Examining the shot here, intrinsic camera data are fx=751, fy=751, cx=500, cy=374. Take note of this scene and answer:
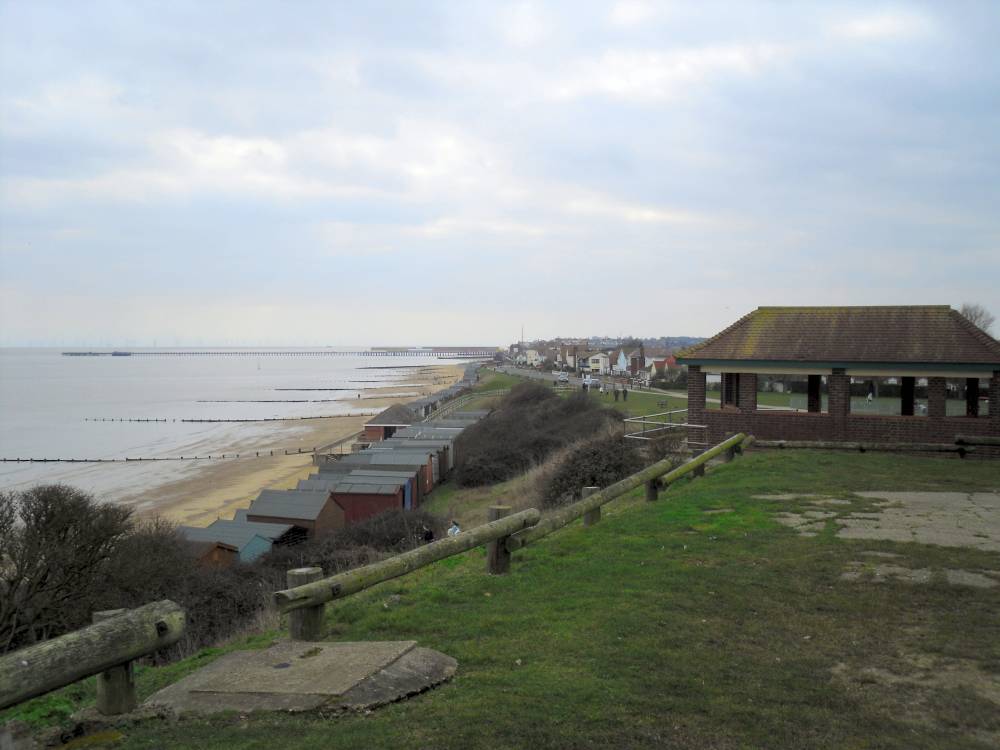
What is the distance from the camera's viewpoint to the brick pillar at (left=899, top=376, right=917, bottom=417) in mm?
20203

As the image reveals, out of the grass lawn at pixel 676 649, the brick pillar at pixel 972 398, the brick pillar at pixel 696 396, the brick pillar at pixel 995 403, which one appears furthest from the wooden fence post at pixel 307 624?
the brick pillar at pixel 972 398

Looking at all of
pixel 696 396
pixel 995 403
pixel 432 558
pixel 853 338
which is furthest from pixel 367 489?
pixel 432 558

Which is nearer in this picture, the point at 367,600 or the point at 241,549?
the point at 367,600

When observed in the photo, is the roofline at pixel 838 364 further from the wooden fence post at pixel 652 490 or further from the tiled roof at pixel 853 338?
the wooden fence post at pixel 652 490

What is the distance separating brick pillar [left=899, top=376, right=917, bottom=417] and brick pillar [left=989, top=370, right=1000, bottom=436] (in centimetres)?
193

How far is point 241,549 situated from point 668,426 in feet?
44.4

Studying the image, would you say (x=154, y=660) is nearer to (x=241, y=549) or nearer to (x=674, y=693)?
(x=674, y=693)

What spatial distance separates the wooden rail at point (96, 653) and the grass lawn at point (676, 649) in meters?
0.47

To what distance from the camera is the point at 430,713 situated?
15.2ft

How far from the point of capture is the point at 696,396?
70.6 feet

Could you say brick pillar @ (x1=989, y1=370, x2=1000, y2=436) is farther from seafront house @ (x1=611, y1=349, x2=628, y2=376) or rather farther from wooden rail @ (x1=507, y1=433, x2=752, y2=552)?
seafront house @ (x1=611, y1=349, x2=628, y2=376)

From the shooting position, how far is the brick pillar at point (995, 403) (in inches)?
725

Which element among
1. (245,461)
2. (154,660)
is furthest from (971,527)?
(245,461)

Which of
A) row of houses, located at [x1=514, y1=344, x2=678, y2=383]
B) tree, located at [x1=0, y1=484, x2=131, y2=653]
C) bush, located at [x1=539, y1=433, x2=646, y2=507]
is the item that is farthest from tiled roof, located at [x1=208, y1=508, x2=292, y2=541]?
row of houses, located at [x1=514, y1=344, x2=678, y2=383]
